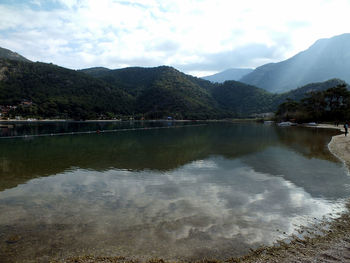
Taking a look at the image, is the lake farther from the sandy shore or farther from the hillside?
the hillside

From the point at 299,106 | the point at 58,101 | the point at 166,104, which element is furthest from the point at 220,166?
the point at 166,104

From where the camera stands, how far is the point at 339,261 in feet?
20.1

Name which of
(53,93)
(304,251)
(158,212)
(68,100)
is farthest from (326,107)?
(53,93)

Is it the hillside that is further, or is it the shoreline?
the hillside

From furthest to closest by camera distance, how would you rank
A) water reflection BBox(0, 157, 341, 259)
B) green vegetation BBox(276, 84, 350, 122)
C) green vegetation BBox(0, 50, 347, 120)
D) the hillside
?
1. the hillside
2. green vegetation BBox(0, 50, 347, 120)
3. green vegetation BBox(276, 84, 350, 122)
4. water reflection BBox(0, 157, 341, 259)

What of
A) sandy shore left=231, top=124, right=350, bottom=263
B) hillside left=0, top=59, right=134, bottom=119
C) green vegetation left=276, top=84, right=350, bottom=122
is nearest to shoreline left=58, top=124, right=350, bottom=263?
sandy shore left=231, top=124, right=350, bottom=263

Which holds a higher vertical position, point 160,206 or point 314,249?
point 314,249

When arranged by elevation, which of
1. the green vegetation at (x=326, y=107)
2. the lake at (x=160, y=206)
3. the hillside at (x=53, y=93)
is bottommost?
the lake at (x=160, y=206)

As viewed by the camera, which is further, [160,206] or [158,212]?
[160,206]

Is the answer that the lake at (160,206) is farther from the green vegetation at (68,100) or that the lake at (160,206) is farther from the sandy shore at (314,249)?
the green vegetation at (68,100)

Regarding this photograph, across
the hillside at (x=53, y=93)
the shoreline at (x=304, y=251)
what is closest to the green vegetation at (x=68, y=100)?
the hillside at (x=53, y=93)

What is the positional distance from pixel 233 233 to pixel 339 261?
3.07 m

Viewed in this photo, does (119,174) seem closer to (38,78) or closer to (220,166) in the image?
(220,166)

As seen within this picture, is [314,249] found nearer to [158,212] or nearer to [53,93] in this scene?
[158,212]
